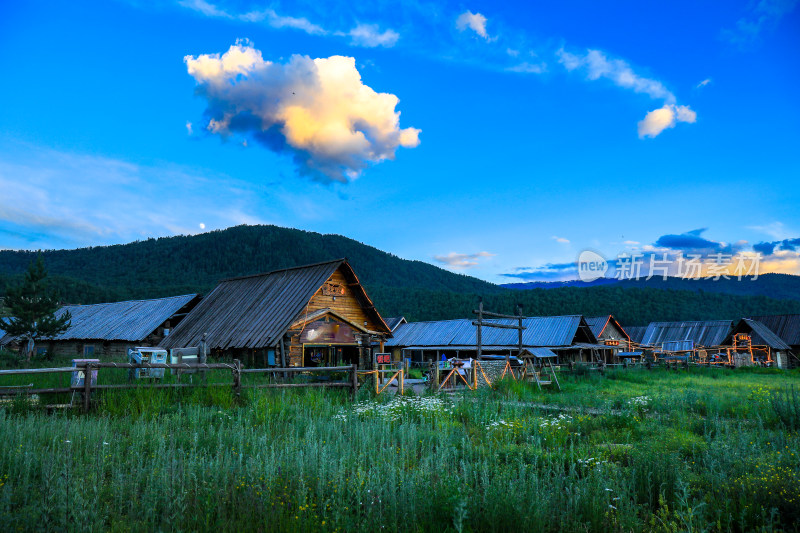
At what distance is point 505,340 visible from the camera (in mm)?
43031

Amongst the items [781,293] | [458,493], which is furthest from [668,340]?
[781,293]

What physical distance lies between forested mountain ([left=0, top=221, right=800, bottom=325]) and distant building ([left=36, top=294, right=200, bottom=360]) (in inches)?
1948

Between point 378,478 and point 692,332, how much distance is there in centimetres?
6526

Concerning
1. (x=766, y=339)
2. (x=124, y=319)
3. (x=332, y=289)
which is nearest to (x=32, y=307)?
(x=124, y=319)

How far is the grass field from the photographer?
16.4ft

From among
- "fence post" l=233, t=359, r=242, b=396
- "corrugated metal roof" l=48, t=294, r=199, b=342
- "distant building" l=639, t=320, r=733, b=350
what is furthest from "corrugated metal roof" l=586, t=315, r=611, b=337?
"fence post" l=233, t=359, r=242, b=396

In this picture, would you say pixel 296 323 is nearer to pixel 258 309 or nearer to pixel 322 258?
pixel 258 309

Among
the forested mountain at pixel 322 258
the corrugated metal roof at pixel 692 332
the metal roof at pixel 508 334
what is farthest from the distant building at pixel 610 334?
the forested mountain at pixel 322 258

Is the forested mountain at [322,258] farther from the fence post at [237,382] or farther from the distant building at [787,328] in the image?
the fence post at [237,382]

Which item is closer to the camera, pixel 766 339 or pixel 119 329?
pixel 119 329

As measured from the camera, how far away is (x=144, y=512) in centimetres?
532

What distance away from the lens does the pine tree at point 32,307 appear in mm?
32094

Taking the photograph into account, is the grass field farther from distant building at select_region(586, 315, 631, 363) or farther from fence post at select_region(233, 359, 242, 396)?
distant building at select_region(586, 315, 631, 363)

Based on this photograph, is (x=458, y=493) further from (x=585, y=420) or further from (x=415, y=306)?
(x=415, y=306)
